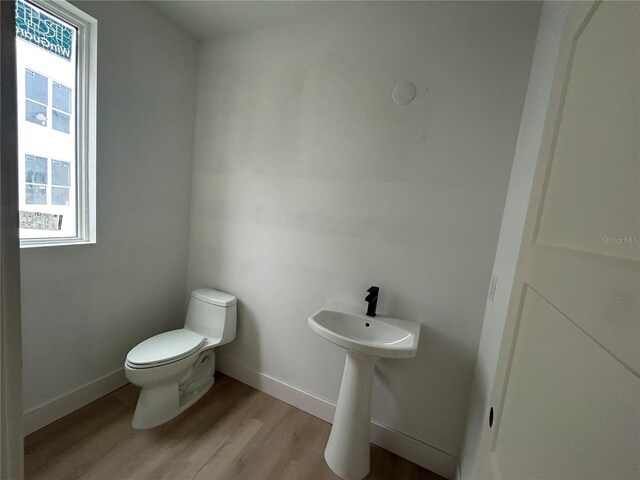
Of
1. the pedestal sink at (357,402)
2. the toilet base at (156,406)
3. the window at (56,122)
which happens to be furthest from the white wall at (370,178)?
the window at (56,122)

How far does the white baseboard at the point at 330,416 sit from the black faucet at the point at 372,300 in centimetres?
72

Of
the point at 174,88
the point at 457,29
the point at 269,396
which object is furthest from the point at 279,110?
the point at 269,396

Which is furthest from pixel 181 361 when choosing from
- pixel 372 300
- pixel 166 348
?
pixel 372 300

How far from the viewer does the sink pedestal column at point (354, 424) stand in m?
1.33

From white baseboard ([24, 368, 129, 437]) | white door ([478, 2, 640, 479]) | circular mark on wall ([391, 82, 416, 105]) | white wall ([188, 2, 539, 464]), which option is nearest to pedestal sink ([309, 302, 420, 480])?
white wall ([188, 2, 539, 464])

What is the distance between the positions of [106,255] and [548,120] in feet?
7.34

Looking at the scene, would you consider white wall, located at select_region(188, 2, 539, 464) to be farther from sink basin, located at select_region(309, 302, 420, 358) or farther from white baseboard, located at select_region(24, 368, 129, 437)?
white baseboard, located at select_region(24, 368, 129, 437)

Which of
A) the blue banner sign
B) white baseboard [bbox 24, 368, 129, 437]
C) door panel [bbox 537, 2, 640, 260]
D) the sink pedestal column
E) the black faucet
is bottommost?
white baseboard [bbox 24, 368, 129, 437]

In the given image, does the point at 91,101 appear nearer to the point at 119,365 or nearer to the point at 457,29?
the point at 119,365

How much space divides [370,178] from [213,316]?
147cm

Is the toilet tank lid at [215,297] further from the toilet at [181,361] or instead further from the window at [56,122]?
the window at [56,122]

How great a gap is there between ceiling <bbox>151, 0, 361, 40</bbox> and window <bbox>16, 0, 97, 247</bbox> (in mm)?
532

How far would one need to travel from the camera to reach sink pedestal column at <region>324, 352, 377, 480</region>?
1.33 m

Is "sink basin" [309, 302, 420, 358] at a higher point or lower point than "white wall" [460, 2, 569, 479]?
lower
